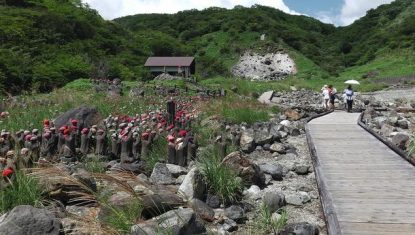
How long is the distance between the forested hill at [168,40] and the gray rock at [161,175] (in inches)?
696

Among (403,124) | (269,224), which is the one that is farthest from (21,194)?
(403,124)

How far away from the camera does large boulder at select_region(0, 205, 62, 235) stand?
471cm

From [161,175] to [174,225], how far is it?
2.89 m

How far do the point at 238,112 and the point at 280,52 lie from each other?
69162mm

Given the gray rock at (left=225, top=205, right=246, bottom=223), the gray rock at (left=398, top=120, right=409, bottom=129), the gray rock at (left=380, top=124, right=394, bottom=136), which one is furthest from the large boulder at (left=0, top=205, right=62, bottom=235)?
the gray rock at (left=398, top=120, right=409, bottom=129)

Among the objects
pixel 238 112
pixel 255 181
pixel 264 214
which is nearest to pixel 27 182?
pixel 264 214

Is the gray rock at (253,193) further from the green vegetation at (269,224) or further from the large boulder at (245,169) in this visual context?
the green vegetation at (269,224)

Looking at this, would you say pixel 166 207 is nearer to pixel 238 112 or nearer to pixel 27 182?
pixel 27 182

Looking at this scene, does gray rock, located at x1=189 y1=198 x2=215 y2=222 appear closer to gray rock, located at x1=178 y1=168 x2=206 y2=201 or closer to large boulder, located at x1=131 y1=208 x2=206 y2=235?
gray rock, located at x1=178 y1=168 x2=206 y2=201

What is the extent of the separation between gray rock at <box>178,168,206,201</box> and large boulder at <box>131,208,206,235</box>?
46.9 inches

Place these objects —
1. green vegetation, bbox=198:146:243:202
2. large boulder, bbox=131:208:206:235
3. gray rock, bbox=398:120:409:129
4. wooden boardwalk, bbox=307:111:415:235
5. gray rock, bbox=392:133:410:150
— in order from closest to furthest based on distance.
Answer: large boulder, bbox=131:208:206:235
wooden boardwalk, bbox=307:111:415:235
green vegetation, bbox=198:146:243:202
gray rock, bbox=392:133:410:150
gray rock, bbox=398:120:409:129

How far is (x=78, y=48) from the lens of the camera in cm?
4206

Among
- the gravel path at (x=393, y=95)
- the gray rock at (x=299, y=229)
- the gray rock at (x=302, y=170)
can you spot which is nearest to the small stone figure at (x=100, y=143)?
the gray rock at (x=302, y=170)

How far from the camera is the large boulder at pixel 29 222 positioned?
471 centimetres
